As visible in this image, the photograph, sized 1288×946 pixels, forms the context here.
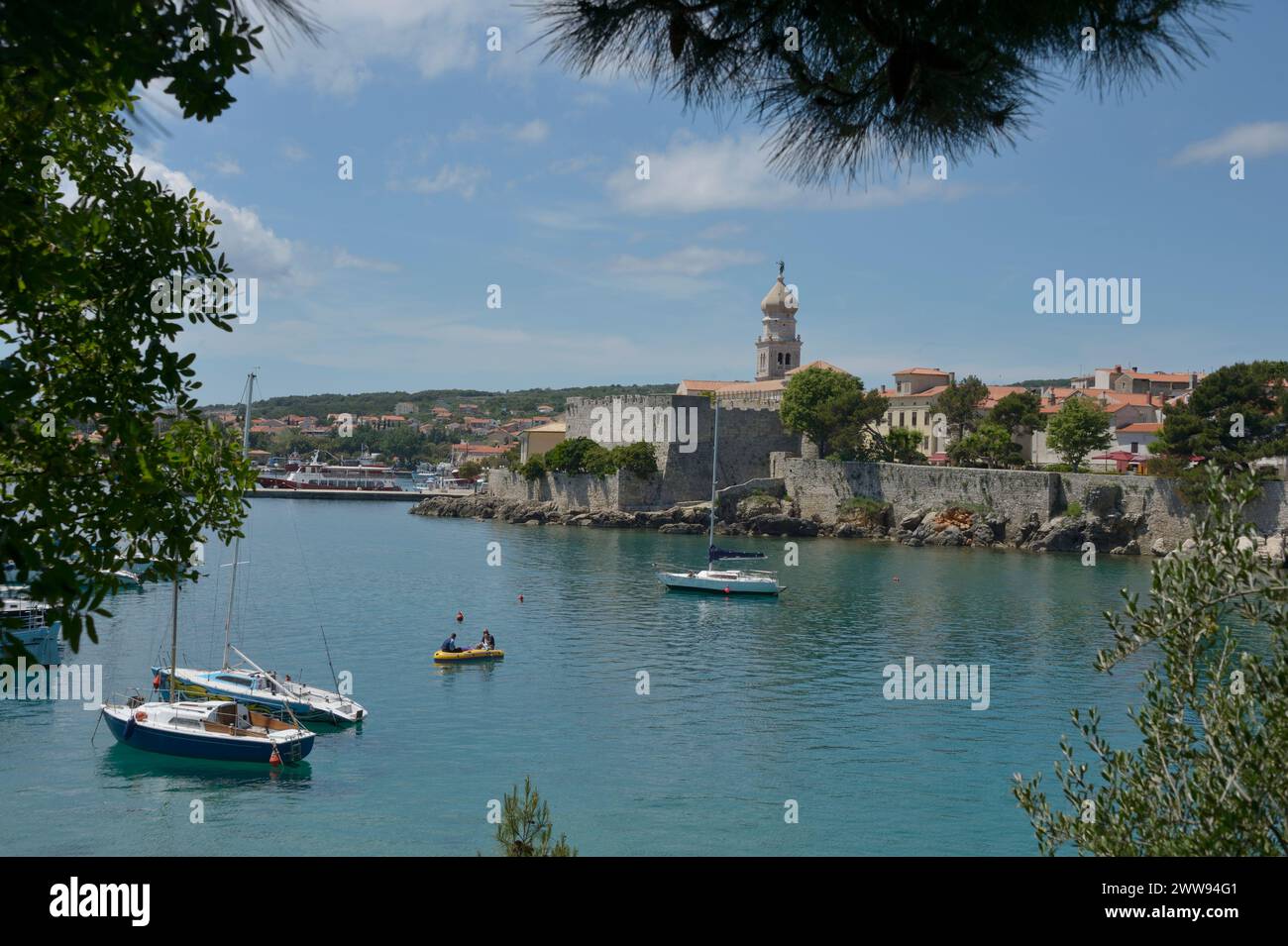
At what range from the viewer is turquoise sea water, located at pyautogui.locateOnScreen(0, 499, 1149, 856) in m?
10.9

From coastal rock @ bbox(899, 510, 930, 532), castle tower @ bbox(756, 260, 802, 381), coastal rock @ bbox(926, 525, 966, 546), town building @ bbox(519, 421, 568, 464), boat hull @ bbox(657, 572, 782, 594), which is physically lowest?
boat hull @ bbox(657, 572, 782, 594)

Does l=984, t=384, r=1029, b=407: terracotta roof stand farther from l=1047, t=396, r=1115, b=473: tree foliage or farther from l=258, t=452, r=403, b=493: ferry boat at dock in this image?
l=258, t=452, r=403, b=493: ferry boat at dock

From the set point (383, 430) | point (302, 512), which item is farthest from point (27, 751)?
point (383, 430)

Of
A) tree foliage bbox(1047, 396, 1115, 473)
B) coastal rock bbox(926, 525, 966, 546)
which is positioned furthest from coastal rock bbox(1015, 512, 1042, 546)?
tree foliage bbox(1047, 396, 1115, 473)

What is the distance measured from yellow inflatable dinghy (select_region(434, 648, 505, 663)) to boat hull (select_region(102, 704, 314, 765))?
5.20 m

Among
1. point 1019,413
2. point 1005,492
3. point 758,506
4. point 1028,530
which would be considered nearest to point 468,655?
point 1028,530

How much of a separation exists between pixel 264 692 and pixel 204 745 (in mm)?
2359

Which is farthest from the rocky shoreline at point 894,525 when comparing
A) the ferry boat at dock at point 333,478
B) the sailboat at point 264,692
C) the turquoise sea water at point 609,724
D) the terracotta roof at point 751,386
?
the ferry boat at dock at point 333,478

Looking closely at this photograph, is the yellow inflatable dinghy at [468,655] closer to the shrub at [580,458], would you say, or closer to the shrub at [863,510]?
the shrub at [863,510]

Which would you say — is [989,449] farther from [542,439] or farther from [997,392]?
[542,439]

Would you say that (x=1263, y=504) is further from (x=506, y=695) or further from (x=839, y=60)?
(x=839, y=60)

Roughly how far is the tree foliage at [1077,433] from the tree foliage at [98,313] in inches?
1607

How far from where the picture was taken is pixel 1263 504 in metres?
33.0
